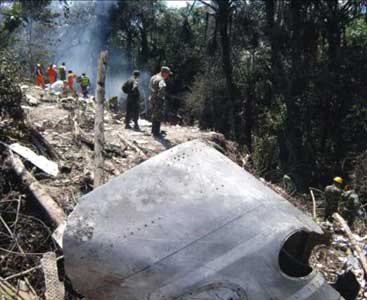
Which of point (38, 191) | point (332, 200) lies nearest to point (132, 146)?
point (38, 191)

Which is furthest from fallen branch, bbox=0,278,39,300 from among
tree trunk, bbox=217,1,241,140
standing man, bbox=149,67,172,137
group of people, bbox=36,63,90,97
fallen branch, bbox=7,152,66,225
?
tree trunk, bbox=217,1,241,140

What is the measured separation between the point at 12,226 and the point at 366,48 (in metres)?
13.8

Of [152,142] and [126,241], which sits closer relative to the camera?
[126,241]

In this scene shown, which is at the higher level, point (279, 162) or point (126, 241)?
point (126, 241)

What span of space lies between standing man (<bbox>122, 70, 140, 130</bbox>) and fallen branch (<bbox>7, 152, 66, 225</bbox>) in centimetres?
446

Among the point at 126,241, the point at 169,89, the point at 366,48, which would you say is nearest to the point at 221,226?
the point at 126,241

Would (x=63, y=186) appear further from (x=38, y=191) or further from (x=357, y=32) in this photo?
(x=357, y=32)

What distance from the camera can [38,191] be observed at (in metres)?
5.24

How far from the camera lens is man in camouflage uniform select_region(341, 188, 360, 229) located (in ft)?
26.6

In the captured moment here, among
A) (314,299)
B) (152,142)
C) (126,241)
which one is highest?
(126,241)

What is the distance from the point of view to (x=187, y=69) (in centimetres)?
2817

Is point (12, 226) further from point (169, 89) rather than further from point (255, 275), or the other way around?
point (169, 89)

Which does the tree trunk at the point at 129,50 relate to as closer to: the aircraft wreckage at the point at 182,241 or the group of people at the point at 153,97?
the group of people at the point at 153,97

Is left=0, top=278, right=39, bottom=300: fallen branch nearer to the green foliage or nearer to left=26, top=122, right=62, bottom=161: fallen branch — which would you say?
left=26, top=122, right=62, bottom=161: fallen branch
